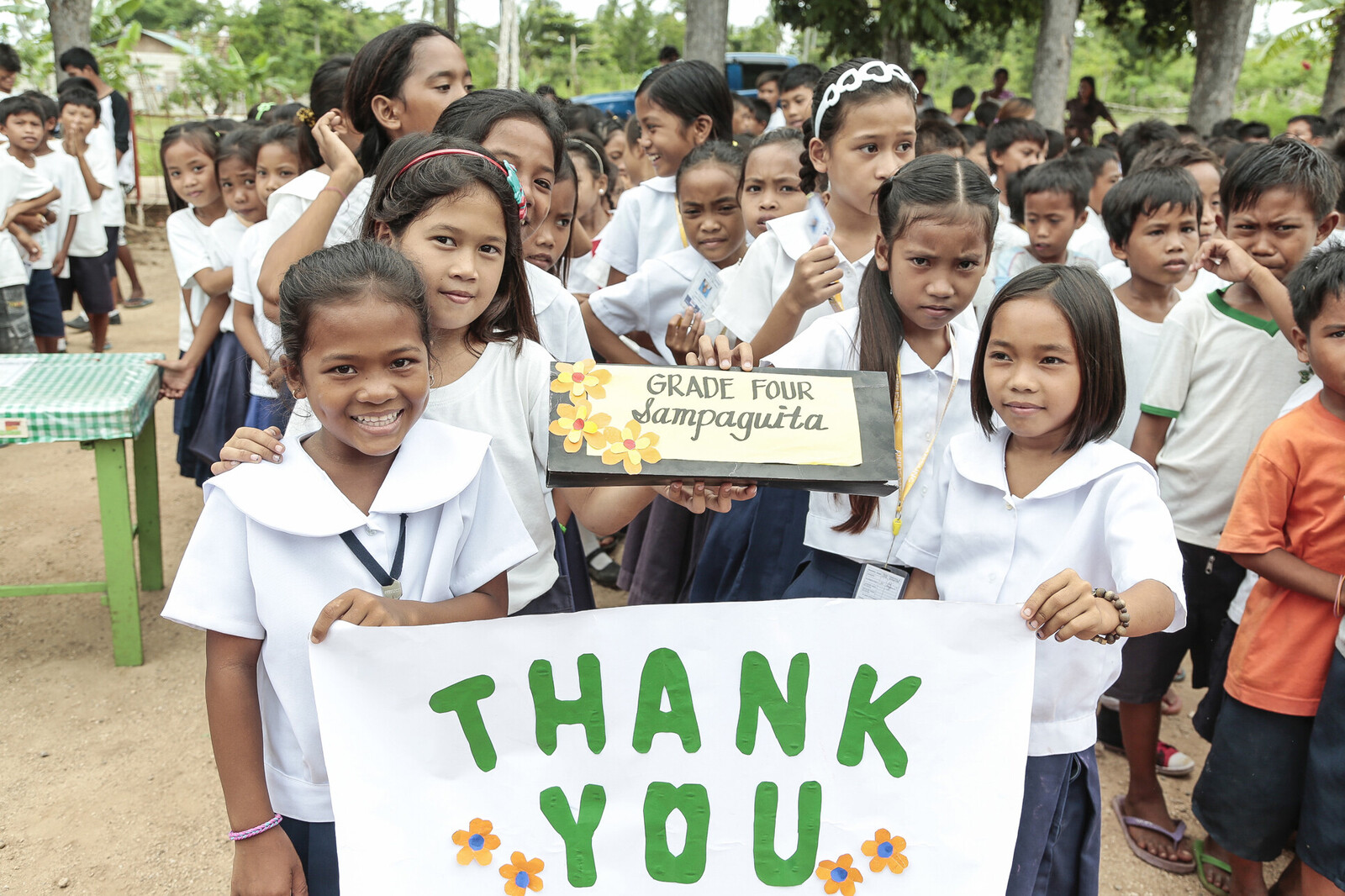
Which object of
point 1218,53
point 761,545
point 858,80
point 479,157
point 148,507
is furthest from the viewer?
point 1218,53

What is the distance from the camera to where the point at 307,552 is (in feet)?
4.83

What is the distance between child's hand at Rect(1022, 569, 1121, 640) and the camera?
55.7 inches

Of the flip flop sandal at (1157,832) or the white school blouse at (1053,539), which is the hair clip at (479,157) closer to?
the white school blouse at (1053,539)

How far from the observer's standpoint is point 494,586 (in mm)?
1664

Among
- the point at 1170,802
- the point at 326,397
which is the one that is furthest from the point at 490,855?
the point at 1170,802

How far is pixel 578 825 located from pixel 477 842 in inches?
6.6

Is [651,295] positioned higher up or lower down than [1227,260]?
lower down

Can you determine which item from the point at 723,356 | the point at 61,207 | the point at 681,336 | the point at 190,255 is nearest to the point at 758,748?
the point at 723,356

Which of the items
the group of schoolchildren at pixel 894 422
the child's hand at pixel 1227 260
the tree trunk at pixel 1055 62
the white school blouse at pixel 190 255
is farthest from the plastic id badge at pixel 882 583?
the tree trunk at pixel 1055 62

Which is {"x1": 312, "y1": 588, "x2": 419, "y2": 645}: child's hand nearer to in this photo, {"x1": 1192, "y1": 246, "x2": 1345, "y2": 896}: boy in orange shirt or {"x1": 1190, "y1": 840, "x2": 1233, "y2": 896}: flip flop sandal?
{"x1": 1192, "y1": 246, "x2": 1345, "y2": 896}: boy in orange shirt

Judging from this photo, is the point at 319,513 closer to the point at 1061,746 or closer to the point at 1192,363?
the point at 1061,746

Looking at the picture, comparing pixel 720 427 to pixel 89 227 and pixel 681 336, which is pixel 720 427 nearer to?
pixel 681 336

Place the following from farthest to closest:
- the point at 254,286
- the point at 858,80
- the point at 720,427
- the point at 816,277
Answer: the point at 254,286 < the point at 858,80 < the point at 816,277 < the point at 720,427

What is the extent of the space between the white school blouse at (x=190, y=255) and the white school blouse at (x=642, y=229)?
65.9 inches
